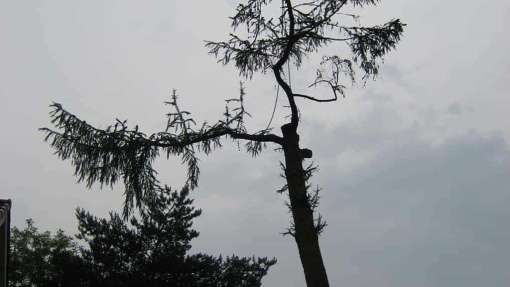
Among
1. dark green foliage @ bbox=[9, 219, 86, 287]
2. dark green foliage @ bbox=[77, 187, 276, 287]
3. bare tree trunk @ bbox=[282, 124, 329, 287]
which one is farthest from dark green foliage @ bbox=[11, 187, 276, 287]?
bare tree trunk @ bbox=[282, 124, 329, 287]

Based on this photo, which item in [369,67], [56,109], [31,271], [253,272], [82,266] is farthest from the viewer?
[31,271]

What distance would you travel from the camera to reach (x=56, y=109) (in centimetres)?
688

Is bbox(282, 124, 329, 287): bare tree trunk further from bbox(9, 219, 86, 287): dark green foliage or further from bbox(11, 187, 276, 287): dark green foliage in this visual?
bbox(9, 219, 86, 287): dark green foliage

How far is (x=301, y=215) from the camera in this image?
254 inches

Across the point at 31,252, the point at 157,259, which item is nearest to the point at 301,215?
the point at 157,259

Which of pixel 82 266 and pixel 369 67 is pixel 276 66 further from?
pixel 82 266

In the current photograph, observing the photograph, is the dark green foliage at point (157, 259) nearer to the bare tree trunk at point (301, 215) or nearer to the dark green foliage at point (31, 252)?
the dark green foliage at point (31, 252)

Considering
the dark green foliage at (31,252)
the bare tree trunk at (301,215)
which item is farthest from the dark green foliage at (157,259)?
the bare tree trunk at (301,215)

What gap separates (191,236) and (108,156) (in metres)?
22.4

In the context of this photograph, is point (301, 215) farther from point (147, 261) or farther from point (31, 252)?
point (31, 252)

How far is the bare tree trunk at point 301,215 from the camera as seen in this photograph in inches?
240

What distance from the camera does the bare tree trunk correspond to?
20.0ft

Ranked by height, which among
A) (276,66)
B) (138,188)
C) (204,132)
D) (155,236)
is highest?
(155,236)

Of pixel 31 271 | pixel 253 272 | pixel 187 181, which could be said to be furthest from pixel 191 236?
pixel 187 181
